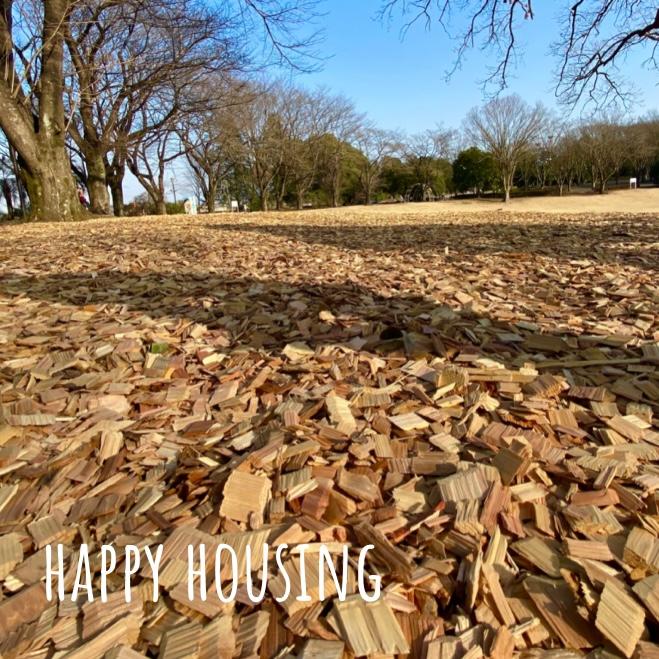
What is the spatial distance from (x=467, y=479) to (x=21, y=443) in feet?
5.06

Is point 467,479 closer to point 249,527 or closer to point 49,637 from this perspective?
point 249,527

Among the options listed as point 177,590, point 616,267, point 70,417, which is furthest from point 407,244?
point 177,590

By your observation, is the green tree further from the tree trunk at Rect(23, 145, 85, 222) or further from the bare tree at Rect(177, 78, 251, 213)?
the tree trunk at Rect(23, 145, 85, 222)

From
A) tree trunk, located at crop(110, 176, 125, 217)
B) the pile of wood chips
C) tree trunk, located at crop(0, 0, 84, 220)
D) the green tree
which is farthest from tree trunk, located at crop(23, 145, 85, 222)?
the green tree

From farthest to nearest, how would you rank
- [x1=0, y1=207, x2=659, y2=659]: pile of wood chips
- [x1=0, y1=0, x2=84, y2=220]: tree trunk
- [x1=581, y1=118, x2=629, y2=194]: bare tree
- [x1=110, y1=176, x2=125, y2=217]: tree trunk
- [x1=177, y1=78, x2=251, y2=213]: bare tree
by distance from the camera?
1. [x1=581, y1=118, x2=629, y2=194]: bare tree
2. [x1=110, y1=176, x2=125, y2=217]: tree trunk
3. [x1=177, y1=78, x2=251, y2=213]: bare tree
4. [x1=0, y1=0, x2=84, y2=220]: tree trunk
5. [x1=0, y1=207, x2=659, y2=659]: pile of wood chips

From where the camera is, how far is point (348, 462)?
4.92ft

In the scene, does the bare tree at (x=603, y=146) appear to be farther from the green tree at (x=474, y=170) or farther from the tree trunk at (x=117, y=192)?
the tree trunk at (x=117, y=192)

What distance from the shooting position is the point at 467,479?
1.37 m

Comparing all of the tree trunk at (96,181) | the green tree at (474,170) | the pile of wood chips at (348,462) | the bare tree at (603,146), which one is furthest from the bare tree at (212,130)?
the bare tree at (603,146)

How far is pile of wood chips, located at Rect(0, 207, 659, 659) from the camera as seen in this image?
1.02m

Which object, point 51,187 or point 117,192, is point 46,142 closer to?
point 51,187

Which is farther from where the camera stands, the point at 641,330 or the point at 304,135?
the point at 304,135

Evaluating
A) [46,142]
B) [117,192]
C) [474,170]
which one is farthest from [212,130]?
[474,170]

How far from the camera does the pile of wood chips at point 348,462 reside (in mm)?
1017
